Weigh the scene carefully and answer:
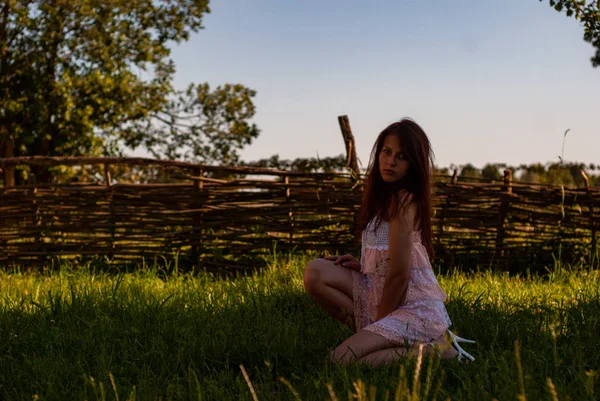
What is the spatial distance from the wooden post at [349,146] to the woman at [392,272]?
2.68 metres

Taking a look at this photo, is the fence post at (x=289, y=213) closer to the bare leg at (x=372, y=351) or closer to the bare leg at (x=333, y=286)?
the bare leg at (x=333, y=286)

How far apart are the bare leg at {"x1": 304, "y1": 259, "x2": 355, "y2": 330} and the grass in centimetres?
18

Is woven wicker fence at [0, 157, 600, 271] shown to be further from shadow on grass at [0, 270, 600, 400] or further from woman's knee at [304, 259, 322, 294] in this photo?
woman's knee at [304, 259, 322, 294]

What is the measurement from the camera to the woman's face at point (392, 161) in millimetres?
3281

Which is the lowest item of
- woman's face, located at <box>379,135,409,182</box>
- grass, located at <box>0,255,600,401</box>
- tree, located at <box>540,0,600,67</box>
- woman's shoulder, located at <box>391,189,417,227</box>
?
grass, located at <box>0,255,600,401</box>

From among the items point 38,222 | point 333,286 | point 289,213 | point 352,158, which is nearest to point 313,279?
point 333,286

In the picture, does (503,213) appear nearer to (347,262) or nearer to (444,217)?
(444,217)

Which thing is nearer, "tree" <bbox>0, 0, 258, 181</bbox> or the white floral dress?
the white floral dress

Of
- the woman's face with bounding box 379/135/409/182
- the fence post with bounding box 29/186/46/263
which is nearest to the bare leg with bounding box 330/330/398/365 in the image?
the woman's face with bounding box 379/135/409/182

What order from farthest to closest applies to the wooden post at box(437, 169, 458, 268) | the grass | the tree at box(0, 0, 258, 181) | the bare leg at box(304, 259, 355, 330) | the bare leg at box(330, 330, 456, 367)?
the tree at box(0, 0, 258, 181)
the wooden post at box(437, 169, 458, 268)
the bare leg at box(304, 259, 355, 330)
the bare leg at box(330, 330, 456, 367)
the grass

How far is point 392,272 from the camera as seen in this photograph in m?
3.16

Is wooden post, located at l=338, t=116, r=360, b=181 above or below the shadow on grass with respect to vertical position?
above

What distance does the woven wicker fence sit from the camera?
6.25 metres

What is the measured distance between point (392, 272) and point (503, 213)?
3.77 meters
